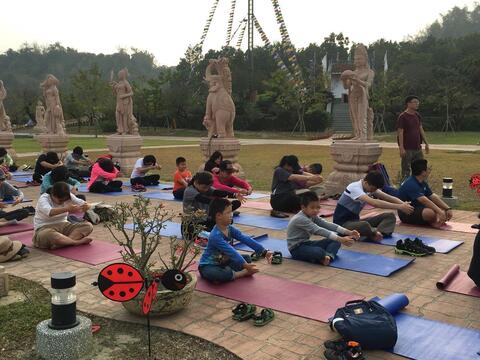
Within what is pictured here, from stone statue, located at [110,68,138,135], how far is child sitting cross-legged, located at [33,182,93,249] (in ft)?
29.5

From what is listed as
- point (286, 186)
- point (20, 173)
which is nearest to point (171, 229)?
point (286, 186)

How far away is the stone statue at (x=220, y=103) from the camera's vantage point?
12148mm

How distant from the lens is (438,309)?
415 centimetres

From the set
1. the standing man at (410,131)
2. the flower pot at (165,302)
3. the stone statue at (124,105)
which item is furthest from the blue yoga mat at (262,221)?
the stone statue at (124,105)

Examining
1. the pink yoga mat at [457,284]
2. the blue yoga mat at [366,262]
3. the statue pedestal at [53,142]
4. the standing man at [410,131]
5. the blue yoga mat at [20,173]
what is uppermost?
the standing man at [410,131]

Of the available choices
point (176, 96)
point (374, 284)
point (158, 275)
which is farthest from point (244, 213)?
point (176, 96)

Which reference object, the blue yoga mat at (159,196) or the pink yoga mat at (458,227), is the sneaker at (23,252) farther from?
the pink yoga mat at (458,227)

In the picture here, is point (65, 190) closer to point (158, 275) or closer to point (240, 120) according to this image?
point (158, 275)

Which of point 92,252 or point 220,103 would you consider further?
point 220,103

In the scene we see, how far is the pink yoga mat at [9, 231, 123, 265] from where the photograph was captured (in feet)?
18.8

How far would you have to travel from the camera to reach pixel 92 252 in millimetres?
6031

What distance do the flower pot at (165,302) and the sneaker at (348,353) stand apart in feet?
4.31

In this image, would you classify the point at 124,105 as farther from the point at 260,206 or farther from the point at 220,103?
the point at 260,206

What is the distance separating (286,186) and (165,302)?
4.89 metres
